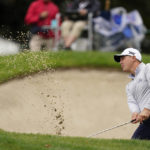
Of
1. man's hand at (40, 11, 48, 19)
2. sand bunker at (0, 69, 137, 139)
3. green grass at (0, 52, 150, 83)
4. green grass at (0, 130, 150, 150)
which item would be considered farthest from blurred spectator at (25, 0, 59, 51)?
green grass at (0, 130, 150, 150)

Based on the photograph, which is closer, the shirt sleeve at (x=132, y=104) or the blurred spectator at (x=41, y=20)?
the shirt sleeve at (x=132, y=104)

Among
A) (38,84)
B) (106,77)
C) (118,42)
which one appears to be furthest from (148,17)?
(38,84)

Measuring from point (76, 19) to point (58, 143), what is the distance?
9.59 m

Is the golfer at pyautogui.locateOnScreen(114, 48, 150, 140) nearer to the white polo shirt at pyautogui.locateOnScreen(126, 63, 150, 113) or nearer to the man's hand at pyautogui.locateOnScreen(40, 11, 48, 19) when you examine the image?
the white polo shirt at pyautogui.locateOnScreen(126, 63, 150, 113)

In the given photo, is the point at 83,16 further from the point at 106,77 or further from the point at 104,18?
the point at 106,77

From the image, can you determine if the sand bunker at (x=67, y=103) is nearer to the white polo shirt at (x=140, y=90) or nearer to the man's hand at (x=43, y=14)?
the man's hand at (x=43, y=14)

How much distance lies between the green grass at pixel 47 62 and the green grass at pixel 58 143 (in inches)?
124

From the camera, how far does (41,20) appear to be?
58.9ft

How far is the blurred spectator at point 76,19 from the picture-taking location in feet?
60.5

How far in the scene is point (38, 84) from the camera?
48.8ft

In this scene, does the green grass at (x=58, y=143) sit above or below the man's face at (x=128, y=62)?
below

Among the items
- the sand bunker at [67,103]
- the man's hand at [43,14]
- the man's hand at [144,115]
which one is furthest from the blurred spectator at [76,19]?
the man's hand at [144,115]

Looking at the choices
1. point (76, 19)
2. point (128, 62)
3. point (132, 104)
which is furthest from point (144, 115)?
point (76, 19)

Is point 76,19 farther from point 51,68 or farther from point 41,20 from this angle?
point 51,68
